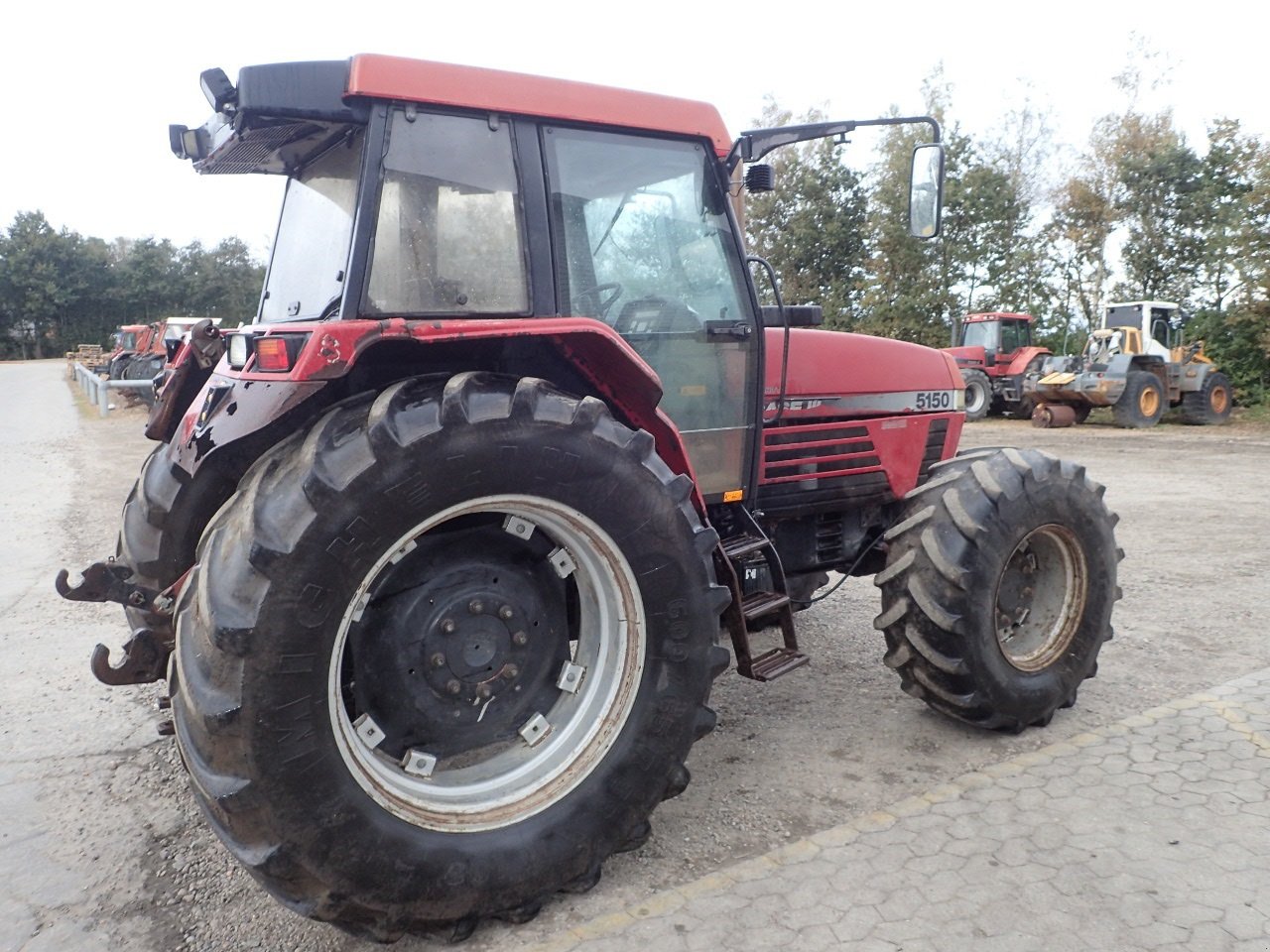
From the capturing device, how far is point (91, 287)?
56250mm

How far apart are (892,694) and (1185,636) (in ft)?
6.13

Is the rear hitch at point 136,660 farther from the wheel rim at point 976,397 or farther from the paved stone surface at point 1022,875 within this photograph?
the wheel rim at point 976,397

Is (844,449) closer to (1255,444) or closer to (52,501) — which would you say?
(52,501)

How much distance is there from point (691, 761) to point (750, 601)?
2.07 ft

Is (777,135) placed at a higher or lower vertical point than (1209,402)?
higher

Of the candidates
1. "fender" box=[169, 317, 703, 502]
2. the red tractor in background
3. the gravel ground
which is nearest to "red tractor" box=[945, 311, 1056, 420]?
the gravel ground

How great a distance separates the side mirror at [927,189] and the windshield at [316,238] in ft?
6.20

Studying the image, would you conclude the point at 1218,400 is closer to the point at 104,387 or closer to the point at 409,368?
the point at 409,368

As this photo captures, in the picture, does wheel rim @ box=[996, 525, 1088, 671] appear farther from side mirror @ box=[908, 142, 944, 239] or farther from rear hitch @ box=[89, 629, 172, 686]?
rear hitch @ box=[89, 629, 172, 686]

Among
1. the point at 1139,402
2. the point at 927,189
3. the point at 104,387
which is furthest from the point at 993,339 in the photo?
the point at 104,387

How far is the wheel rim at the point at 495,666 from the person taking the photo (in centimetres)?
247

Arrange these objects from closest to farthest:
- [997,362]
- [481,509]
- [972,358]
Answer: [481,509], [972,358], [997,362]

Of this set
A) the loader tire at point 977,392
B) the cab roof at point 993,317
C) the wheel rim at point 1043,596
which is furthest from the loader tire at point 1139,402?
the wheel rim at point 1043,596

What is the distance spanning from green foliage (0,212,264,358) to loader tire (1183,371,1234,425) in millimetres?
50074
